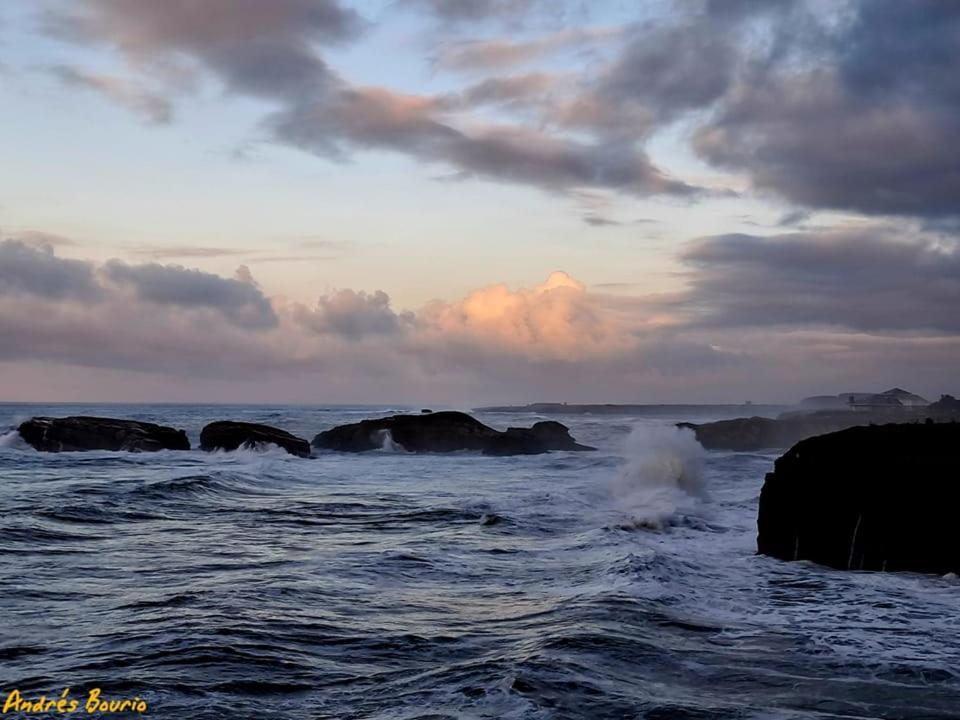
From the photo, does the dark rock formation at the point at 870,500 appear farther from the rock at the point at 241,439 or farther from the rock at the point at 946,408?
the rock at the point at 946,408

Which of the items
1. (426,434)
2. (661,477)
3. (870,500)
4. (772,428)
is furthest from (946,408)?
(870,500)

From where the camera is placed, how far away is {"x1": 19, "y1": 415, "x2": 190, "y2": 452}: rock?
144 ft

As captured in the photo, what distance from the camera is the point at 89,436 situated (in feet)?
145

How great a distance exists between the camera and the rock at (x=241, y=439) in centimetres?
4531

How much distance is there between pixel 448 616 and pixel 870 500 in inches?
314

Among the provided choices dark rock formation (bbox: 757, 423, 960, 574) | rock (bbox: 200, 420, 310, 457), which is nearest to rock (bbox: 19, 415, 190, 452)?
rock (bbox: 200, 420, 310, 457)

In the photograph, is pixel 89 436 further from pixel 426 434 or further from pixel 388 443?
pixel 426 434

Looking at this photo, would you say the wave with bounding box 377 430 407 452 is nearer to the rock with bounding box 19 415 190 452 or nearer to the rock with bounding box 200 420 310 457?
the rock with bounding box 200 420 310 457

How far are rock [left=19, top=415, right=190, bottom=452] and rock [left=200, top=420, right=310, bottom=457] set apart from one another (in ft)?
5.98

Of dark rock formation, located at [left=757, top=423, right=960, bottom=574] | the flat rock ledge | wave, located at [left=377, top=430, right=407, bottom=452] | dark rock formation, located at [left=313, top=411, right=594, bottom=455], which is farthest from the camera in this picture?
the flat rock ledge

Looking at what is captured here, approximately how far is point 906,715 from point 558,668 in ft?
9.91

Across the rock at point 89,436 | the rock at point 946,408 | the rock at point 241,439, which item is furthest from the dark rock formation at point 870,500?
the rock at point 946,408

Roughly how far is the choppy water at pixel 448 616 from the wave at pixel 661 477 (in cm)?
137

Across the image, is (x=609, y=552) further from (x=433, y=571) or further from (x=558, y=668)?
(x=558, y=668)
